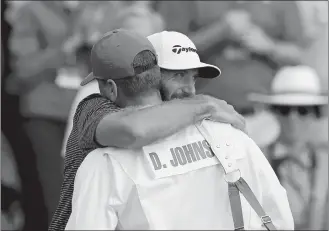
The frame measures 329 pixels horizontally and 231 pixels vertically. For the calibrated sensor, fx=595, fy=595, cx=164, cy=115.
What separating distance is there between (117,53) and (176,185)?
1.14ft

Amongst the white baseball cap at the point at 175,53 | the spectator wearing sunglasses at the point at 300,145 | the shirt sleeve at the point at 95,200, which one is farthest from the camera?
the spectator wearing sunglasses at the point at 300,145

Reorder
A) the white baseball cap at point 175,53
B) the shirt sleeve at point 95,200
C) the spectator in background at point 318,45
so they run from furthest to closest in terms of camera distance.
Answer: the spectator in background at point 318,45 < the white baseball cap at point 175,53 < the shirt sleeve at point 95,200

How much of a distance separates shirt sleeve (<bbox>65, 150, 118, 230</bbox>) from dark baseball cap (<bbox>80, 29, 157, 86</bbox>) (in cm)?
22

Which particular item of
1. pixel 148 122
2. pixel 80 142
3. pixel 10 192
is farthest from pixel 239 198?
pixel 10 192

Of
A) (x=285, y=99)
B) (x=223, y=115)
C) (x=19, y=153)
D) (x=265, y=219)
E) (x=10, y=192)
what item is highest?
(x=223, y=115)

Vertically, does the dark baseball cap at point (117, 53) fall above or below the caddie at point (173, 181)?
above

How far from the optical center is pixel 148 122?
1.37 metres

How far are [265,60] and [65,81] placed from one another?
1298 mm

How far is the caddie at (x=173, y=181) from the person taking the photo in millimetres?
1321

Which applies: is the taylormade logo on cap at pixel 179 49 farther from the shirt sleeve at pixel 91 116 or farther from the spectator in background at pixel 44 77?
the spectator in background at pixel 44 77

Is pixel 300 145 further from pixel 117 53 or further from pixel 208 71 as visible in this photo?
pixel 117 53

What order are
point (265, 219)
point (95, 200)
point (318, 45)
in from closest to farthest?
point (95, 200) → point (265, 219) → point (318, 45)

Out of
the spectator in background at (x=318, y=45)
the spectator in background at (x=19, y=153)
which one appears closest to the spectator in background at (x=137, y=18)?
the spectator in background at (x=19, y=153)

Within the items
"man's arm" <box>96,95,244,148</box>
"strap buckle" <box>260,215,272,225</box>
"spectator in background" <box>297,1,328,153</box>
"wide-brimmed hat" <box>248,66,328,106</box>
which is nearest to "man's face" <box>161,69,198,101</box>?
"man's arm" <box>96,95,244,148</box>
